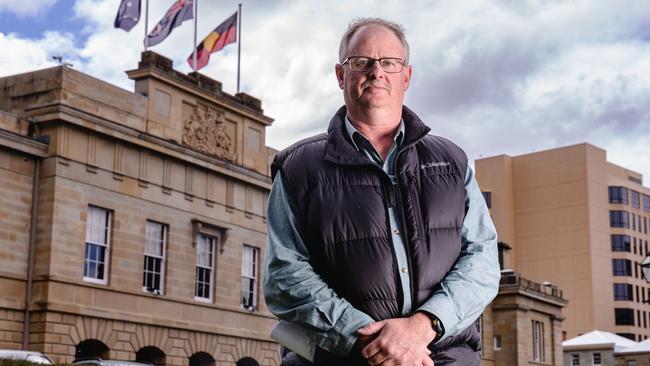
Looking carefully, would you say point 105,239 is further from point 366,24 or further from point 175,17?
point 366,24

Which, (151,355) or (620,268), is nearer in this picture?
(151,355)

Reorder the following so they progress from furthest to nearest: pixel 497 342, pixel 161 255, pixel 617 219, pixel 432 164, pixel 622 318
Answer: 1. pixel 617 219
2. pixel 622 318
3. pixel 497 342
4. pixel 161 255
5. pixel 432 164

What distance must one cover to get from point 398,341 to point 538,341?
6079 cm

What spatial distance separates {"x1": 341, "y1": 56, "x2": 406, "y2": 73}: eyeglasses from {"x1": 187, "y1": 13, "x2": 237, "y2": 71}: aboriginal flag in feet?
106

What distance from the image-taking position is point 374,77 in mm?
4023

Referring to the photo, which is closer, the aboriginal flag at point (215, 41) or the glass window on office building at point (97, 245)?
the glass window on office building at point (97, 245)

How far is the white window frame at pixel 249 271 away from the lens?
37438 mm

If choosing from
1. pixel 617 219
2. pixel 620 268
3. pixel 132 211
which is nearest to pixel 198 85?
pixel 132 211

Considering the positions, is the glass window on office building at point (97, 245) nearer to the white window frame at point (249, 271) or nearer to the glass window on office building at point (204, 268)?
the glass window on office building at point (204, 268)

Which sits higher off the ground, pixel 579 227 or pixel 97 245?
pixel 579 227

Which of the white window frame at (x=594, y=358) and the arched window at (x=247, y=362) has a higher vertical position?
the white window frame at (x=594, y=358)

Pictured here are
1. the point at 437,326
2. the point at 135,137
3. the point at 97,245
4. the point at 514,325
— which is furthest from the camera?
the point at 514,325

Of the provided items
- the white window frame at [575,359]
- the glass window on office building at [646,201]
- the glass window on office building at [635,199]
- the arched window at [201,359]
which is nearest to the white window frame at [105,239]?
the arched window at [201,359]

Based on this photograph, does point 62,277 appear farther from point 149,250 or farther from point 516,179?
point 516,179
